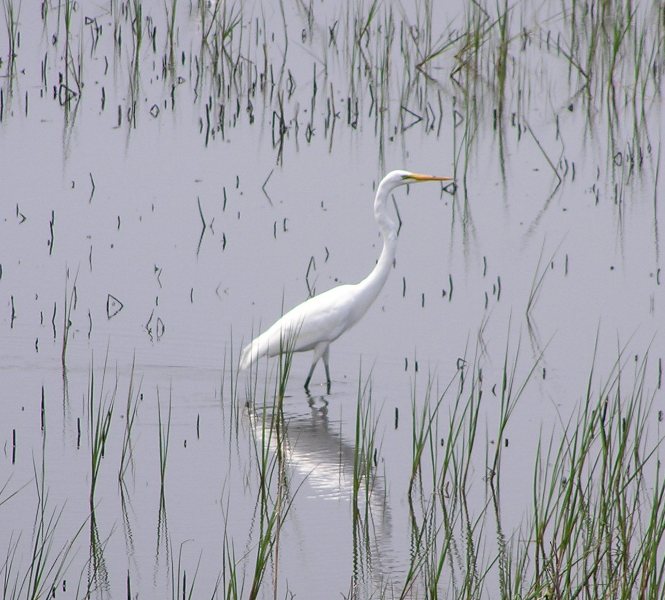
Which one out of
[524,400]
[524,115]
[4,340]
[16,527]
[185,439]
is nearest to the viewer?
[16,527]

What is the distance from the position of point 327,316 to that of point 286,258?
1875mm

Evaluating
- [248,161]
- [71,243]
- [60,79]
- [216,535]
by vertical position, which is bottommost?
[216,535]

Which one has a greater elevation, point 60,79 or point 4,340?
point 60,79

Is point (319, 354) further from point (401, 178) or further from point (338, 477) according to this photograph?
point (338, 477)

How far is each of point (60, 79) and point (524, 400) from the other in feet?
22.3

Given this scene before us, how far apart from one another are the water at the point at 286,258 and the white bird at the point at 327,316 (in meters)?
0.21

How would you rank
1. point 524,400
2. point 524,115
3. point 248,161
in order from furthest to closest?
1. point 524,115
2. point 248,161
3. point 524,400

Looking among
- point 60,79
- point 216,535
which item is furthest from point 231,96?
point 216,535

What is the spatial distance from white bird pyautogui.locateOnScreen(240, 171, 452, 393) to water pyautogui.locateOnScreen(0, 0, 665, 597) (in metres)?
0.21

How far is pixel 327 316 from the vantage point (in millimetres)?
6969

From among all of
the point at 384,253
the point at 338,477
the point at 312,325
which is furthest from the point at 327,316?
the point at 338,477

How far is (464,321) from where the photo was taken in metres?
7.71

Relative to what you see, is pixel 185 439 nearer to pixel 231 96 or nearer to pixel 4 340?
pixel 4 340

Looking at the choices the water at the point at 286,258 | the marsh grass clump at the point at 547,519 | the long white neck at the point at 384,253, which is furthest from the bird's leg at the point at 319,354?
the marsh grass clump at the point at 547,519
